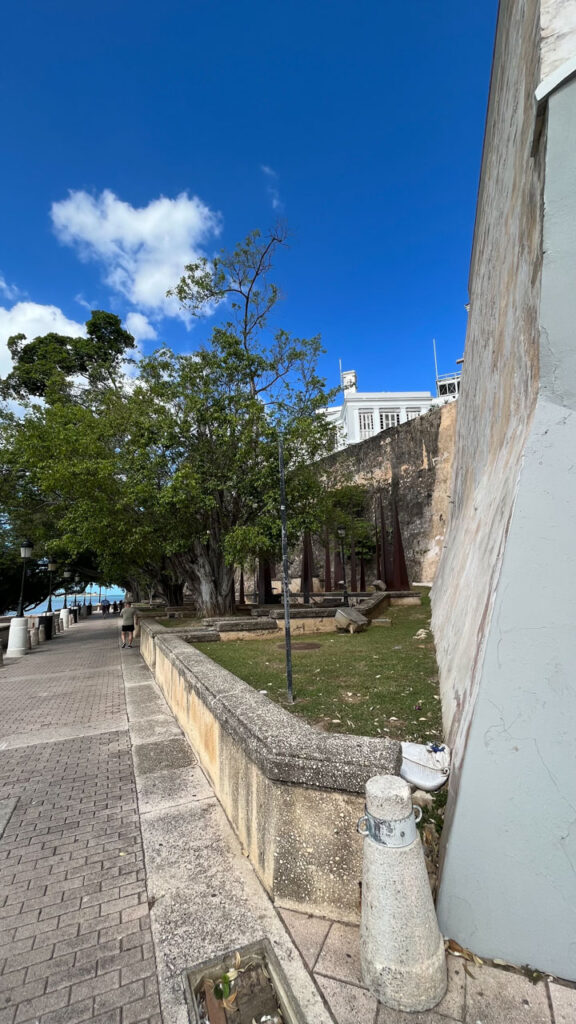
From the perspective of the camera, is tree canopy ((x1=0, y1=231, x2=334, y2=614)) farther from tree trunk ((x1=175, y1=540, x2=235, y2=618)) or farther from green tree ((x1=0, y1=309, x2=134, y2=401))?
green tree ((x1=0, y1=309, x2=134, y2=401))

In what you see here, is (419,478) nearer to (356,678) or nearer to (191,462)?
(191,462)

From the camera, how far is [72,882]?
260cm

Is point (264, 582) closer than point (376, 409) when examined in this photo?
Yes

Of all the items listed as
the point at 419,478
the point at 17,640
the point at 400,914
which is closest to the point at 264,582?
the point at 17,640

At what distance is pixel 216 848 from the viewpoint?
2.81 metres

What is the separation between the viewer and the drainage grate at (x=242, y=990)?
1697mm

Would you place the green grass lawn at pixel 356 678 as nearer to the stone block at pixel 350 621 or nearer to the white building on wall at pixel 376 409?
the stone block at pixel 350 621

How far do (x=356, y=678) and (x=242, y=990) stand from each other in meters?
3.97

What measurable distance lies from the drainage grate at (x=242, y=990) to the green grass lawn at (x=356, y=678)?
6.08ft

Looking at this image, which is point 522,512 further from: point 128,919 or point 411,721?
point 128,919

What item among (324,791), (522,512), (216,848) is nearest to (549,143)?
(522,512)

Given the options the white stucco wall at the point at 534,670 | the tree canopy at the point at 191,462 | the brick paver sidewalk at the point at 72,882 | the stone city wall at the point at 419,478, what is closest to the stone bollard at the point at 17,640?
the tree canopy at the point at 191,462

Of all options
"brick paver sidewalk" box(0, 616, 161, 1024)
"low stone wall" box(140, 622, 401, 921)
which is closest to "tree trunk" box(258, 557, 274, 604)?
"brick paver sidewalk" box(0, 616, 161, 1024)

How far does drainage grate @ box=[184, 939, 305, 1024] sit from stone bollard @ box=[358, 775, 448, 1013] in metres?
0.38
